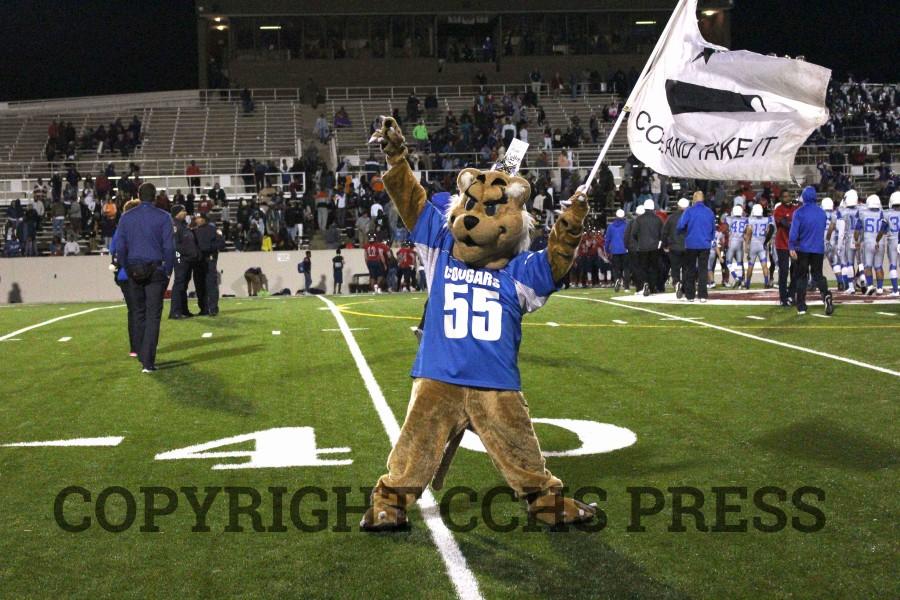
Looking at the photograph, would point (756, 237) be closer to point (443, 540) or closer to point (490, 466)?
point (490, 466)

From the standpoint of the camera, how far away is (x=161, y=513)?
19.5 ft

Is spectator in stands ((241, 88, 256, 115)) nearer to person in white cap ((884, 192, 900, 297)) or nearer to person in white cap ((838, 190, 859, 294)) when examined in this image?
person in white cap ((838, 190, 859, 294))

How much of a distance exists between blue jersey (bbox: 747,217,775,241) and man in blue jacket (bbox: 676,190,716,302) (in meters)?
5.28

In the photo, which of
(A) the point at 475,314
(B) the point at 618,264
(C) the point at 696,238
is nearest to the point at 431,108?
(B) the point at 618,264

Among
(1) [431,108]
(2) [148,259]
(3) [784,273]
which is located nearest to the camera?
(2) [148,259]

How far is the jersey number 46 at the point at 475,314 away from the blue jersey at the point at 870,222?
704 inches

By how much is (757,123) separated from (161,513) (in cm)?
526

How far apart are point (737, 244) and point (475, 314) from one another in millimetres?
21605

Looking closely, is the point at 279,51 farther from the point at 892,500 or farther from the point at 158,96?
the point at 892,500

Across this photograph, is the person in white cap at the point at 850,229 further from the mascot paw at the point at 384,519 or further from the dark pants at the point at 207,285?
the mascot paw at the point at 384,519

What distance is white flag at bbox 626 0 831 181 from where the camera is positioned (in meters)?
8.52

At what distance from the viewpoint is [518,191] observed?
574 cm

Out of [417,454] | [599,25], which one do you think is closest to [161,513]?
[417,454]

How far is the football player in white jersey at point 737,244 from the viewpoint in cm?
2620
